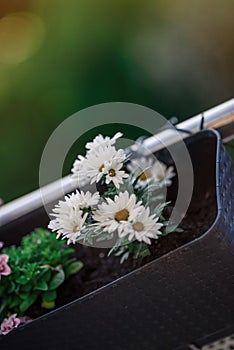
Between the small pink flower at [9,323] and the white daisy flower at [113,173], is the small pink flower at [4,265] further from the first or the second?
the white daisy flower at [113,173]

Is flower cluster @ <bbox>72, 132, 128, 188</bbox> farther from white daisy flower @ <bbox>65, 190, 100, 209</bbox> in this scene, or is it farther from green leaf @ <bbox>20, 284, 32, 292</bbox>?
green leaf @ <bbox>20, 284, 32, 292</bbox>

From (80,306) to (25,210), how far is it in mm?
332

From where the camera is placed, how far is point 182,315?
2.64 ft

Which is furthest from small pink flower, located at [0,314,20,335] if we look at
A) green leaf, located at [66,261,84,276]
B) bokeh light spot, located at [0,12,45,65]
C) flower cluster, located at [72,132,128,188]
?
bokeh light spot, located at [0,12,45,65]

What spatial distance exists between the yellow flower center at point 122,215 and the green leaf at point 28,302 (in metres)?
0.25

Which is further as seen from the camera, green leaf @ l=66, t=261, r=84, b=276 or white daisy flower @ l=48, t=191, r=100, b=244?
green leaf @ l=66, t=261, r=84, b=276

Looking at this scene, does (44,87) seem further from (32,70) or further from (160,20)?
(160,20)

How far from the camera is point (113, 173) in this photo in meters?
0.80

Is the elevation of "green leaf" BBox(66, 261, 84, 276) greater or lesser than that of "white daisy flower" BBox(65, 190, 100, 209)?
lesser

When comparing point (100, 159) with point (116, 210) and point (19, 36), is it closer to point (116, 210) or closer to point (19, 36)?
point (116, 210)

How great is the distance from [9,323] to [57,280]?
0.11 m

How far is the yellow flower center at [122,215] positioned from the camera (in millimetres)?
763

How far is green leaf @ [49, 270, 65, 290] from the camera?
0.93 meters

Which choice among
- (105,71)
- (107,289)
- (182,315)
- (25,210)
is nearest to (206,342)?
(182,315)
